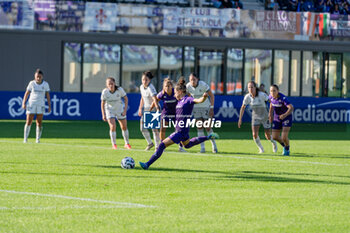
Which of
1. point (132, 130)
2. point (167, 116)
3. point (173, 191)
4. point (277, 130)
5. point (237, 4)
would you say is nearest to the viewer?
point (173, 191)

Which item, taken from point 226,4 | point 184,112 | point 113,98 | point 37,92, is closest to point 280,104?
point 113,98

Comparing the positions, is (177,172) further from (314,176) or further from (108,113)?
(108,113)

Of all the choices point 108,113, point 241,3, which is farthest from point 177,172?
point 241,3

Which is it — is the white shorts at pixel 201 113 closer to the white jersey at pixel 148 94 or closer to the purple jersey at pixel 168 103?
the purple jersey at pixel 168 103

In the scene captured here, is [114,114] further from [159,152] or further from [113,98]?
[159,152]

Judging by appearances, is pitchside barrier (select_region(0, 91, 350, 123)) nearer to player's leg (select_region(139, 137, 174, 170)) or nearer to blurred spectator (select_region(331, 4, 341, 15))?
blurred spectator (select_region(331, 4, 341, 15))

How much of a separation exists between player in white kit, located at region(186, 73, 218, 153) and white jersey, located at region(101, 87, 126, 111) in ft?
5.98

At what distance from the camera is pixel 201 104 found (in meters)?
19.5

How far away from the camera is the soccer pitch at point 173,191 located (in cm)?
862

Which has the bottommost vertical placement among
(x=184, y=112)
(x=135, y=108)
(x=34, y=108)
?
(x=135, y=108)

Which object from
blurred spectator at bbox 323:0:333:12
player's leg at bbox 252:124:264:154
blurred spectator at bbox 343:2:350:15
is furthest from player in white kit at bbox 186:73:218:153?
blurred spectator at bbox 343:2:350:15

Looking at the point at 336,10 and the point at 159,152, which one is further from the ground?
the point at 336,10

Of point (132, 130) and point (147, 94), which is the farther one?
point (132, 130)

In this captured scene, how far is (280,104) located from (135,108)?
52.8 feet
